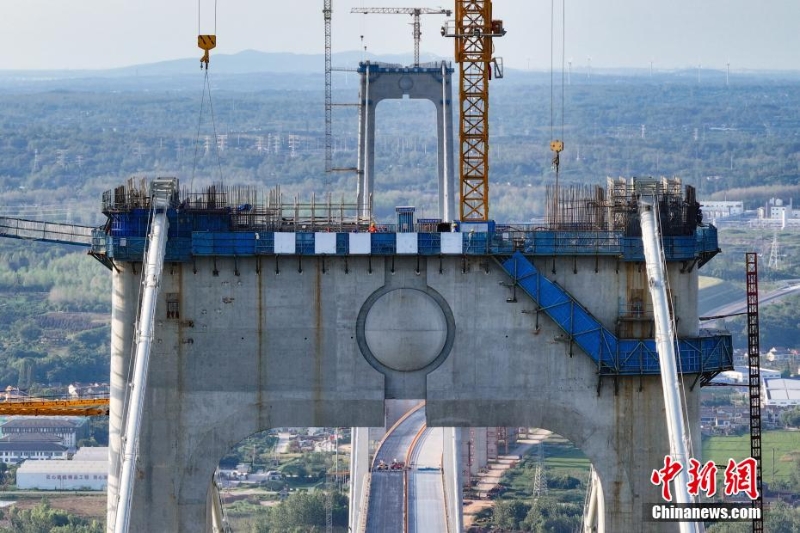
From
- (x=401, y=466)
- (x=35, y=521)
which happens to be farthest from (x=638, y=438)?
(x=35, y=521)

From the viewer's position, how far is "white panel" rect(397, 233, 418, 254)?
60.6 meters

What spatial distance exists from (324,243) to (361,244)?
113 centimetres

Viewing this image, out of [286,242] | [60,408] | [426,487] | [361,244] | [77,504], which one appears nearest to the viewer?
[361,244]

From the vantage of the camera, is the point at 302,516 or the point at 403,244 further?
the point at 302,516

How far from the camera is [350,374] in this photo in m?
60.6

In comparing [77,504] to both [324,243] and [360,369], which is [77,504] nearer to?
[360,369]

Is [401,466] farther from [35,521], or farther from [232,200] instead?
[232,200]

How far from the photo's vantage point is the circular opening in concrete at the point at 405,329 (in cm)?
6053

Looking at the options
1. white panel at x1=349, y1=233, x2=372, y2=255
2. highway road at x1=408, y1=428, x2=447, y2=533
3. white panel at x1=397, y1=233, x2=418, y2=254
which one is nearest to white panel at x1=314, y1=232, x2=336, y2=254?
white panel at x1=349, y1=233, x2=372, y2=255

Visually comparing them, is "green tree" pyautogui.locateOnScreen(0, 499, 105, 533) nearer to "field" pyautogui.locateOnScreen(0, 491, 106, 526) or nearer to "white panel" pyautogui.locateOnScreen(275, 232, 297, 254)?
"field" pyautogui.locateOnScreen(0, 491, 106, 526)

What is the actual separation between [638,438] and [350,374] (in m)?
8.92

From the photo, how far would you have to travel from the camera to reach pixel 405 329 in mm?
60562

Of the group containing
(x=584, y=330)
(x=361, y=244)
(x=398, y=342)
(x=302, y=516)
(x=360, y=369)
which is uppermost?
(x=361, y=244)

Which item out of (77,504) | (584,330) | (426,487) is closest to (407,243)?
(584,330)
